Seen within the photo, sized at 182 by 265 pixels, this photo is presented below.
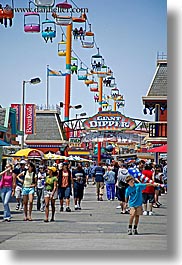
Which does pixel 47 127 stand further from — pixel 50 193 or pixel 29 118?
pixel 50 193

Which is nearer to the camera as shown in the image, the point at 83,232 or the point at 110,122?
the point at 83,232

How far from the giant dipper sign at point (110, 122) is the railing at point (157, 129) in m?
0.89

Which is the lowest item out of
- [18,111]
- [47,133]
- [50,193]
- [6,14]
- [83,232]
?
[83,232]

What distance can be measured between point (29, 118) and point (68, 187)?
13.8 meters

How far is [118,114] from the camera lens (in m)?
33.2

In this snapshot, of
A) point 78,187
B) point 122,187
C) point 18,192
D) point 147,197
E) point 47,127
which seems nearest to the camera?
point 147,197

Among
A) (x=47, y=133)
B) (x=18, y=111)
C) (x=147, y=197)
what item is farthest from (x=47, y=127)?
(x=147, y=197)

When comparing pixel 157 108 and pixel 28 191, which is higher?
pixel 157 108

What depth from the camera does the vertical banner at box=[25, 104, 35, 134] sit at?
108 ft

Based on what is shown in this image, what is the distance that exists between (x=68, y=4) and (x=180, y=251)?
6681mm

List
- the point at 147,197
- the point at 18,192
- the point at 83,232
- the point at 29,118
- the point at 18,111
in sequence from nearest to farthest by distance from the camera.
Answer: the point at 83,232 → the point at 147,197 → the point at 18,192 → the point at 29,118 → the point at 18,111

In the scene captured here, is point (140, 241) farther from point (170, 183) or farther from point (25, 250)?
point (25, 250)

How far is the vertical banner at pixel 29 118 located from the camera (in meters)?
32.9

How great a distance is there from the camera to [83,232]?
14.3 meters
